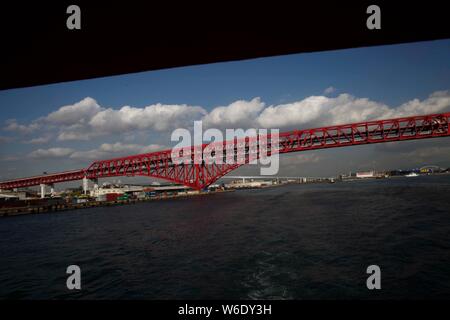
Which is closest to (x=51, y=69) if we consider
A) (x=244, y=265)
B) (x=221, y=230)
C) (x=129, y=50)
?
(x=129, y=50)

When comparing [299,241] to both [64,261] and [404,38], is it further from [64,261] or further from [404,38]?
[64,261]

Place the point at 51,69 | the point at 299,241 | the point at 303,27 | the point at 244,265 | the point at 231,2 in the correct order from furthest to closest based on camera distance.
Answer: the point at 299,241 < the point at 244,265 < the point at 51,69 < the point at 303,27 < the point at 231,2

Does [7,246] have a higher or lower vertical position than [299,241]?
lower

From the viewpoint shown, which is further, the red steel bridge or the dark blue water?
the red steel bridge

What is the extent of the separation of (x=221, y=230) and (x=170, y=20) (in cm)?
1461

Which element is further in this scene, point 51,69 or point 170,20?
point 51,69

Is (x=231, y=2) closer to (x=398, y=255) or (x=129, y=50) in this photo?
(x=129, y=50)

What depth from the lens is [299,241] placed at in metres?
12.6

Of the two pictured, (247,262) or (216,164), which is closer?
(247,262)

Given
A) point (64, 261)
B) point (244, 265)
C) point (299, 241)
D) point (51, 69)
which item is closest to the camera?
point (51, 69)

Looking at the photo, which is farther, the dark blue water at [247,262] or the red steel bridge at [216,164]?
the red steel bridge at [216,164]
